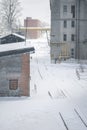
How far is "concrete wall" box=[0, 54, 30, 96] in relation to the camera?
2425cm

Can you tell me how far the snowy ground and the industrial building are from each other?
1749 cm

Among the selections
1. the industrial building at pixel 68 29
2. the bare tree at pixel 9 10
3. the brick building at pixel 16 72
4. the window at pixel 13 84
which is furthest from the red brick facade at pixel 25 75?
the bare tree at pixel 9 10

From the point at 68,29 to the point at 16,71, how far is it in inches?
1081

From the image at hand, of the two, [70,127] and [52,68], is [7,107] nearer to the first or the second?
[70,127]

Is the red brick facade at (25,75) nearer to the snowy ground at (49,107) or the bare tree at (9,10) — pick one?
the snowy ground at (49,107)

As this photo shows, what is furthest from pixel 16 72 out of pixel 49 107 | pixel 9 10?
pixel 9 10

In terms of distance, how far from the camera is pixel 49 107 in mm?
21297

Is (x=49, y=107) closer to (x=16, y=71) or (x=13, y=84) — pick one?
(x=13, y=84)

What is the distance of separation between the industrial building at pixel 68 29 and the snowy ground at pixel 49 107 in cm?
1749

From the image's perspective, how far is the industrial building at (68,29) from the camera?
4988 cm

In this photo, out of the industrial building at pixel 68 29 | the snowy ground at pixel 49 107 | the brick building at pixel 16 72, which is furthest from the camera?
the industrial building at pixel 68 29

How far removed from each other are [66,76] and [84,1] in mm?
18616

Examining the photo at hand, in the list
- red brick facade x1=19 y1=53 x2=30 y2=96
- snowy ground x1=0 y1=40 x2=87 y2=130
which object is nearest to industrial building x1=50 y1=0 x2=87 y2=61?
snowy ground x1=0 y1=40 x2=87 y2=130

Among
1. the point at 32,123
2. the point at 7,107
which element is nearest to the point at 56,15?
the point at 7,107
